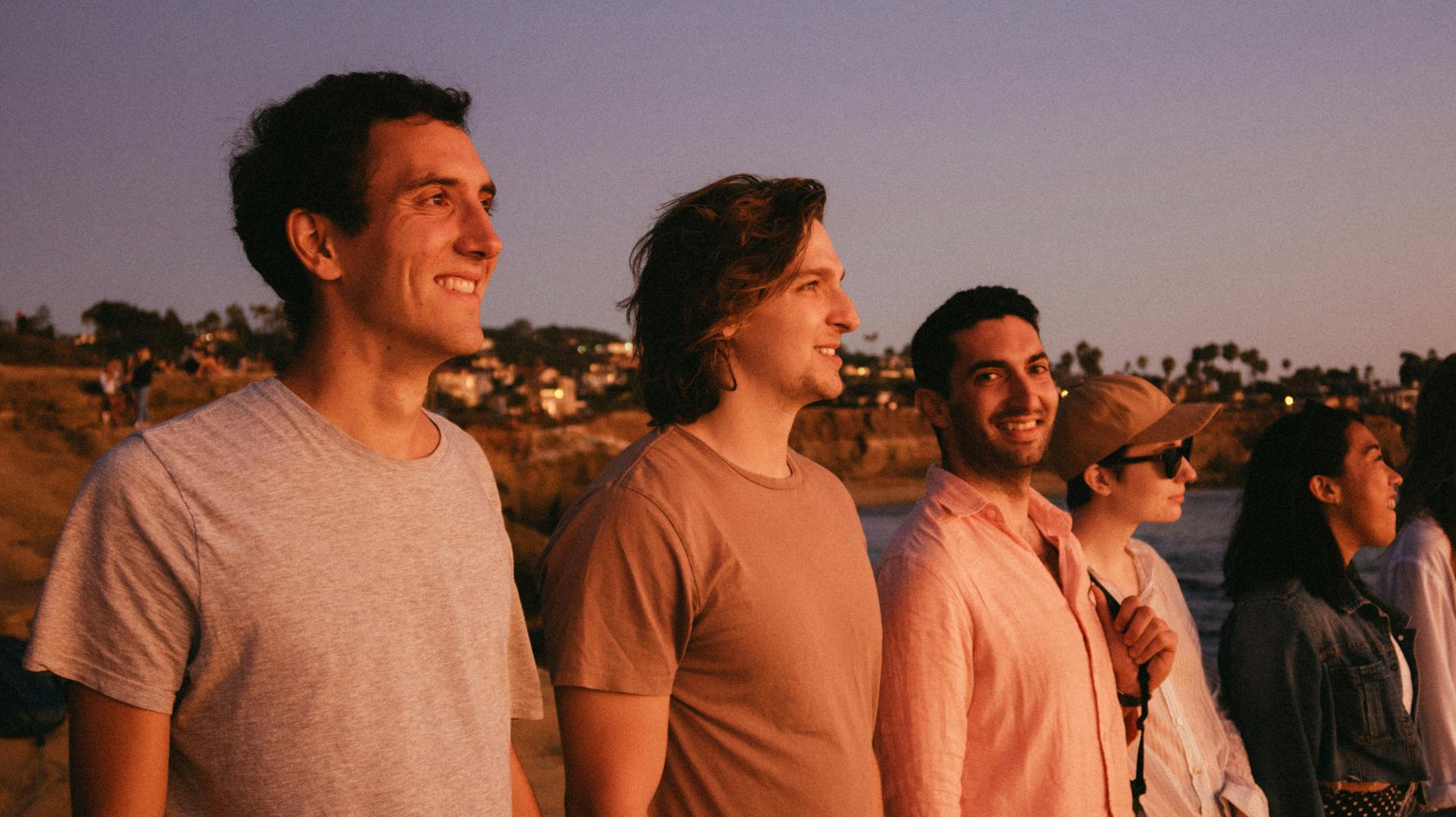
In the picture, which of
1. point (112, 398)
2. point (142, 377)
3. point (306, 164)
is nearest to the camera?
point (306, 164)

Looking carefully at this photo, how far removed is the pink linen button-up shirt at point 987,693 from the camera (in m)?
2.56

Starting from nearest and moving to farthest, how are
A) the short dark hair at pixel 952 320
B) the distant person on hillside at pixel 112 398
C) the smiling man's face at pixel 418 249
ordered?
1. the smiling man's face at pixel 418 249
2. the short dark hair at pixel 952 320
3. the distant person on hillside at pixel 112 398

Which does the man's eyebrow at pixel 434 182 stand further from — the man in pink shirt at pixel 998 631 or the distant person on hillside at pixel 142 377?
the distant person on hillside at pixel 142 377

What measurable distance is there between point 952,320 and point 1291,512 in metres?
1.87

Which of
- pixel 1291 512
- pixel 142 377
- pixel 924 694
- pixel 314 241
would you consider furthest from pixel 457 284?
pixel 142 377

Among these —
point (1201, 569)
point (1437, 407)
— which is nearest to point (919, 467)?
point (1201, 569)

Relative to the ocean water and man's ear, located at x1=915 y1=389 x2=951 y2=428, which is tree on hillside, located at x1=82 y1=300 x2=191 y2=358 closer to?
the ocean water

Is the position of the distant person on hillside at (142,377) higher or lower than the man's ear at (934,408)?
lower

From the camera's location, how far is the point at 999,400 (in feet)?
9.89

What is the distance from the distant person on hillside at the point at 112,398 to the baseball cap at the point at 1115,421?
104ft

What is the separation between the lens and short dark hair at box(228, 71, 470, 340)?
6.30ft

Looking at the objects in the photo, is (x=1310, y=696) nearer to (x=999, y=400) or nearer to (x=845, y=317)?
(x=999, y=400)

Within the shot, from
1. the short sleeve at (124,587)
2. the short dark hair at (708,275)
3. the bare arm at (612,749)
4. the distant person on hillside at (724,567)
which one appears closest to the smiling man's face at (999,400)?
the distant person on hillside at (724,567)

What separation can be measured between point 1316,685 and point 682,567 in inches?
108
